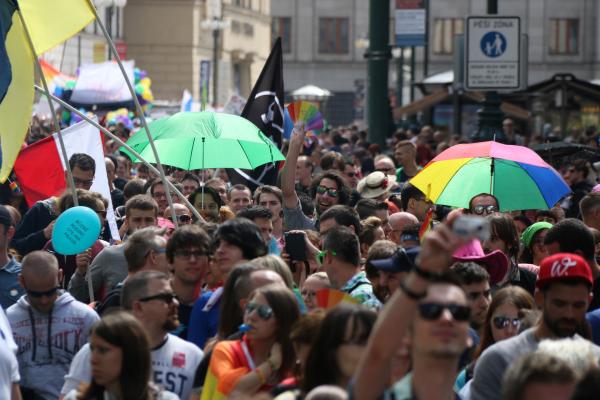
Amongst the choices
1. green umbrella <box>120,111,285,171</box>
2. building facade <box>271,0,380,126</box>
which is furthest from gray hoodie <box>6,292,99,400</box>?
building facade <box>271,0,380,126</box>

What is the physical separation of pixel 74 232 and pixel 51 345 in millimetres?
1692

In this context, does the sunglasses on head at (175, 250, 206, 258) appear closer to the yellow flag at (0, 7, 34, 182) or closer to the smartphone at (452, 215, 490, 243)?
the yellow flag at (0, 7, 34, 182)

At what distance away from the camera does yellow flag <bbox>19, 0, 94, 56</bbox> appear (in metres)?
10.1

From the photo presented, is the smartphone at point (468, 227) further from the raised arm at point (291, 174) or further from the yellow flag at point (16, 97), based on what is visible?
the raised arm at point (291, 174)

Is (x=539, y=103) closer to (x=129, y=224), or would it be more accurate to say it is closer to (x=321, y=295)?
(x=129, y=224)

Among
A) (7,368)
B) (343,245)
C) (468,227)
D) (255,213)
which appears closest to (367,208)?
(255,213)

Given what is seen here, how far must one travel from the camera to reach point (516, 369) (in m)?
5.09

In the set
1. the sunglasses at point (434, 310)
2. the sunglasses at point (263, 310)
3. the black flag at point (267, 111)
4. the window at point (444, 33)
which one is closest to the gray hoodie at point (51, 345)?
the sunglasses at point (263, 310)

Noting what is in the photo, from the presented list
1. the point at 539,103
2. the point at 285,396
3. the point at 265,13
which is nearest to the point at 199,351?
the point at 285,396

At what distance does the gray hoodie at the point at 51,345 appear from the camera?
748cm

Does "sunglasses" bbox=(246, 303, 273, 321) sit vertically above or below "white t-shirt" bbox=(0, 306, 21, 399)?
above

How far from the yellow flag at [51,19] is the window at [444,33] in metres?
72.1

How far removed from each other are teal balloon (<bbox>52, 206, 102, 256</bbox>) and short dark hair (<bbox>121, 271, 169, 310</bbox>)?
219 centimetres

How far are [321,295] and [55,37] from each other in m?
4.56
